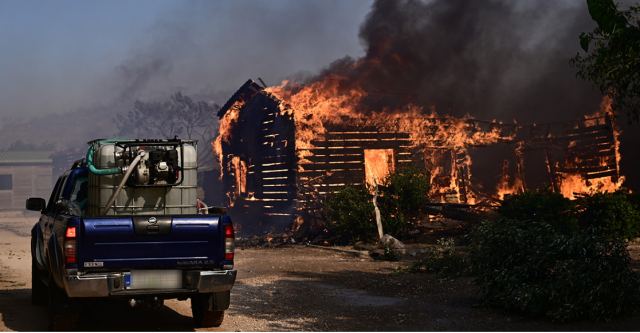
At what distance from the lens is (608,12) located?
11.7 meters

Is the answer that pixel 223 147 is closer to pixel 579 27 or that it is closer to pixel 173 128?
pixel 579 27

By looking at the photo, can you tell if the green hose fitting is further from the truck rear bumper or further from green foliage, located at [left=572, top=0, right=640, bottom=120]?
green foliage, located at [left=572, top=0, right=640, bottom=120]

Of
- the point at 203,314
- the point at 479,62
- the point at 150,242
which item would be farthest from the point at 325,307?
the point at 479,62

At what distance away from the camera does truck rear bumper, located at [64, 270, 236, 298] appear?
7.89 meters

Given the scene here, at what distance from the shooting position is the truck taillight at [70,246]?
7.90m

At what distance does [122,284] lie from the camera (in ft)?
26.5

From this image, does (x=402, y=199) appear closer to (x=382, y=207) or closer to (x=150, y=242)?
(x=382, y=207)

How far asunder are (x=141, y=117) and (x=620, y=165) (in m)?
81.5

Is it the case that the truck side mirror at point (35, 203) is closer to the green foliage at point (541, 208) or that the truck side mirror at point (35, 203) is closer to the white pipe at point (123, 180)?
the white pipe at point (123, 180)

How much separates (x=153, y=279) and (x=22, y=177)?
69232mm

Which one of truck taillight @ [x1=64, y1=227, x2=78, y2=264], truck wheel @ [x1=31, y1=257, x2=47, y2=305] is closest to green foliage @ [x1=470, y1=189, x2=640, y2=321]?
truck taillight @ [x1=64, y1=227, x2=78, y2=264]

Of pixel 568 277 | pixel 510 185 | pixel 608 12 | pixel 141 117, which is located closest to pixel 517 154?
pixel 510 185

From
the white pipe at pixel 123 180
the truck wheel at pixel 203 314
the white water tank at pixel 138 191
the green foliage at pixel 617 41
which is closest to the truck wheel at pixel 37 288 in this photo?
the white water tank at pixel 138 191

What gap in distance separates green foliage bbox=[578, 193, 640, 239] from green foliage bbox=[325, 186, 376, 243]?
662 cm
